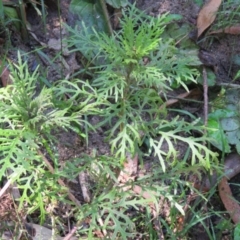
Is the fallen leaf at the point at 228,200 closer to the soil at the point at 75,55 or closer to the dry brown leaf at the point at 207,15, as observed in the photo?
the soil at the point at 75,55

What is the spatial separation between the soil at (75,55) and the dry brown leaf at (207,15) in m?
0.04

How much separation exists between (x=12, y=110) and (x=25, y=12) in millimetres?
1163

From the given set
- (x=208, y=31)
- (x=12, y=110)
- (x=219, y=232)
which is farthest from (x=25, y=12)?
(x=219, y=232)

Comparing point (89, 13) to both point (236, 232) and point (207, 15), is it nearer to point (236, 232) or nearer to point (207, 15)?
point (207, 15)

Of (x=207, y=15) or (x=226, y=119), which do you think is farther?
(x=207, y=15)

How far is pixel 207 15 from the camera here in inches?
112

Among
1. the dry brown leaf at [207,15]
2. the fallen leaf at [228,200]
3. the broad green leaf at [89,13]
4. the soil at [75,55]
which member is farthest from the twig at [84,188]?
the dry brown leaf at [207,15]

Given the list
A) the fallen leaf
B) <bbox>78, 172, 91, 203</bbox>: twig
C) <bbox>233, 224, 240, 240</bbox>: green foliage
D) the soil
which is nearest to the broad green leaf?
the soil

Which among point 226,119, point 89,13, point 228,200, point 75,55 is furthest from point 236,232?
point 89,13

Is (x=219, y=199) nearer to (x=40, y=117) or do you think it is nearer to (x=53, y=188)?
(x=53, y=188)

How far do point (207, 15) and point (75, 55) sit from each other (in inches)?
28.1

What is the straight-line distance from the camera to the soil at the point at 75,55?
2436mm

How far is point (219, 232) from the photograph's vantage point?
2.32 m

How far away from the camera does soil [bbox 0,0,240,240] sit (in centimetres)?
244
